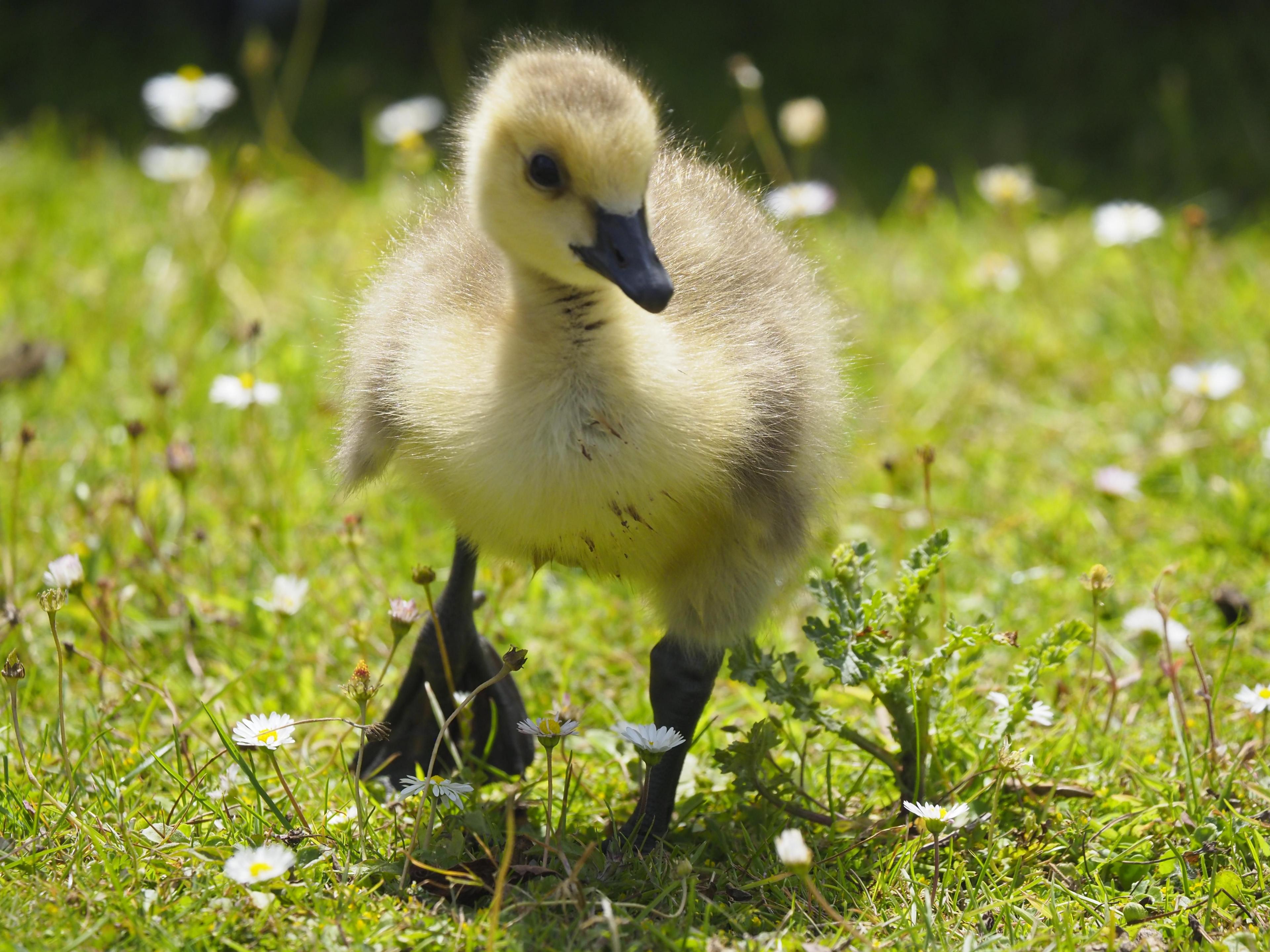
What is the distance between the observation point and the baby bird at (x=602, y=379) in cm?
166

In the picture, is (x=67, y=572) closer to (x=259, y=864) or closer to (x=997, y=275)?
(x=259, y=864)

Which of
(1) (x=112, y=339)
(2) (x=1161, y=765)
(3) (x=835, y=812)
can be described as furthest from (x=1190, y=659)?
(1) (x=112, y=339)

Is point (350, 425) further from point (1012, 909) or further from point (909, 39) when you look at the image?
point (909, 39)

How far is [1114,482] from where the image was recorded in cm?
255

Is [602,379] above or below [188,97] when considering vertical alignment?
above

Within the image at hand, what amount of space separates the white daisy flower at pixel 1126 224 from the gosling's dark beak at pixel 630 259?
85.9 inches

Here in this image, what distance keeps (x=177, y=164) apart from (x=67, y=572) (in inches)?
98.1

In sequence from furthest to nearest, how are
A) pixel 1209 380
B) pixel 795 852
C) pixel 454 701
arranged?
pixel 1209 380 → pixel 454 701 → pixel 795 852

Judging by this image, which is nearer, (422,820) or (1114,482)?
(422,820)

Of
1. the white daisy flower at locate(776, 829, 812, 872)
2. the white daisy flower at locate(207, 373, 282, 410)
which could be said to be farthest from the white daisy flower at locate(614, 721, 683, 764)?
the white daisy flower at locate(207, 373, 282, 410)

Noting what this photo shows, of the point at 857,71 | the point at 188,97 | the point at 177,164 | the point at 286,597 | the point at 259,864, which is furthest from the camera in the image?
the point at 857,71

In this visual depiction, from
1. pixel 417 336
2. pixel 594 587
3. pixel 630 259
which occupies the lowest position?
pixel 594 587

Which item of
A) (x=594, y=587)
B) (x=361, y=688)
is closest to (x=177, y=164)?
(x=594, y=587)

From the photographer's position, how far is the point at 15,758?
6.49ft
